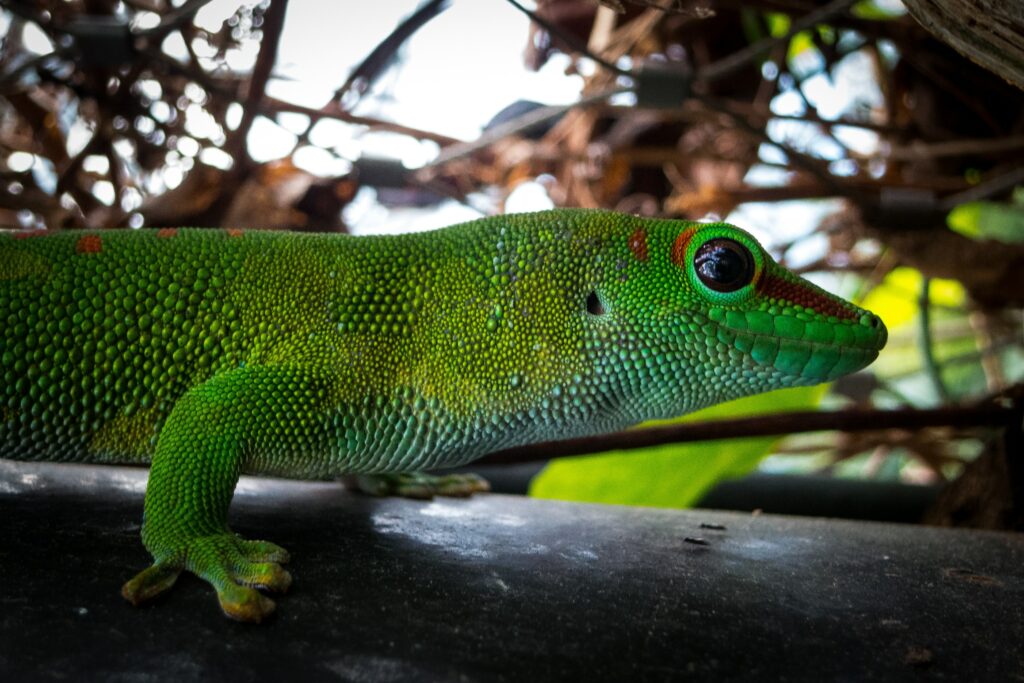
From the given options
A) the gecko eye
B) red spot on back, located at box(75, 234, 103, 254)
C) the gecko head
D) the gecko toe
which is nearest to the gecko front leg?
the gecko toe

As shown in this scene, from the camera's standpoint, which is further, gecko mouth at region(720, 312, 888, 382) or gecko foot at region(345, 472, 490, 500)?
gecko foot at region(345, 472, 490, 500)

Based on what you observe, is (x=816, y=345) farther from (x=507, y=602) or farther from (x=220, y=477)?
(x=220, y=477)

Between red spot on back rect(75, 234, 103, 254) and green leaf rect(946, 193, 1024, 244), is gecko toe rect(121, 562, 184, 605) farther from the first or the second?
green leaf rect(946, 193, 1024, 244)

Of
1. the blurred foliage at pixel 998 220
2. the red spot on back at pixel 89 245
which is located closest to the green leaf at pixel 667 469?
the red spot on back at pixel 89 245

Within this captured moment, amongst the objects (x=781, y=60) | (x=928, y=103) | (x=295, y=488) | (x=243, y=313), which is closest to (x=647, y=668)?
(x=243, y=313)

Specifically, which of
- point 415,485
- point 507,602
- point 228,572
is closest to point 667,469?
point 415,485
